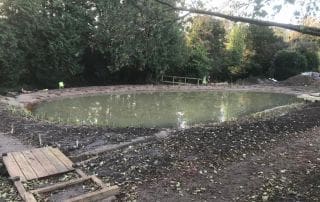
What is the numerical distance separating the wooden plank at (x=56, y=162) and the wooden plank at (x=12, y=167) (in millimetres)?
669

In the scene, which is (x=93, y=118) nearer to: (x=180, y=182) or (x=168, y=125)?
(x=168, y=125)

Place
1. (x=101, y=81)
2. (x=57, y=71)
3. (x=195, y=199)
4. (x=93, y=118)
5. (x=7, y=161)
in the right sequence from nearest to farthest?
1. (x=195, y=199)
2. (x=7, y=161)
3. (x=93, y=118)
4. (x=57, y=71)
5. (x=101, y=81)

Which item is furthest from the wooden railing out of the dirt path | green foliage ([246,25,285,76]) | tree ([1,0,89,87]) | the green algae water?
the dirt path

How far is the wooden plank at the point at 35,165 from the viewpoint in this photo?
7242 millimetres

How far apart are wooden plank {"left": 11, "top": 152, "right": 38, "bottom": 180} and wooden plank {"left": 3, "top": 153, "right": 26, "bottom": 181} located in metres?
0.06

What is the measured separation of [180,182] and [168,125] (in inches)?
268

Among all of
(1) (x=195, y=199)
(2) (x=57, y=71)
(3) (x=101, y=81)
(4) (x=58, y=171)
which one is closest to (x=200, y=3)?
(1) (x=195, y=199)

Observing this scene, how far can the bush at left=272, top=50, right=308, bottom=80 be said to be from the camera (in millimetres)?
31438

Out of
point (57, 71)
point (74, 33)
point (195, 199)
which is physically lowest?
point (195, 199)

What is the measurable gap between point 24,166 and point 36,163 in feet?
0.85

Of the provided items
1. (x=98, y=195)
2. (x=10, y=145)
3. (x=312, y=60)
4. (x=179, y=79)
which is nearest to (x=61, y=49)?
(x=179, y=79)

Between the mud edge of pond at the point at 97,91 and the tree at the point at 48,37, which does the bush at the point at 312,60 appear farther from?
the tree at the point at 48,37

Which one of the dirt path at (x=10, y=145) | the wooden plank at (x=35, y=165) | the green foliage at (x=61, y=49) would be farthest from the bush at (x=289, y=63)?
the wooden plank at (x=35, y=165)

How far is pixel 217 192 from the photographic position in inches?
251
